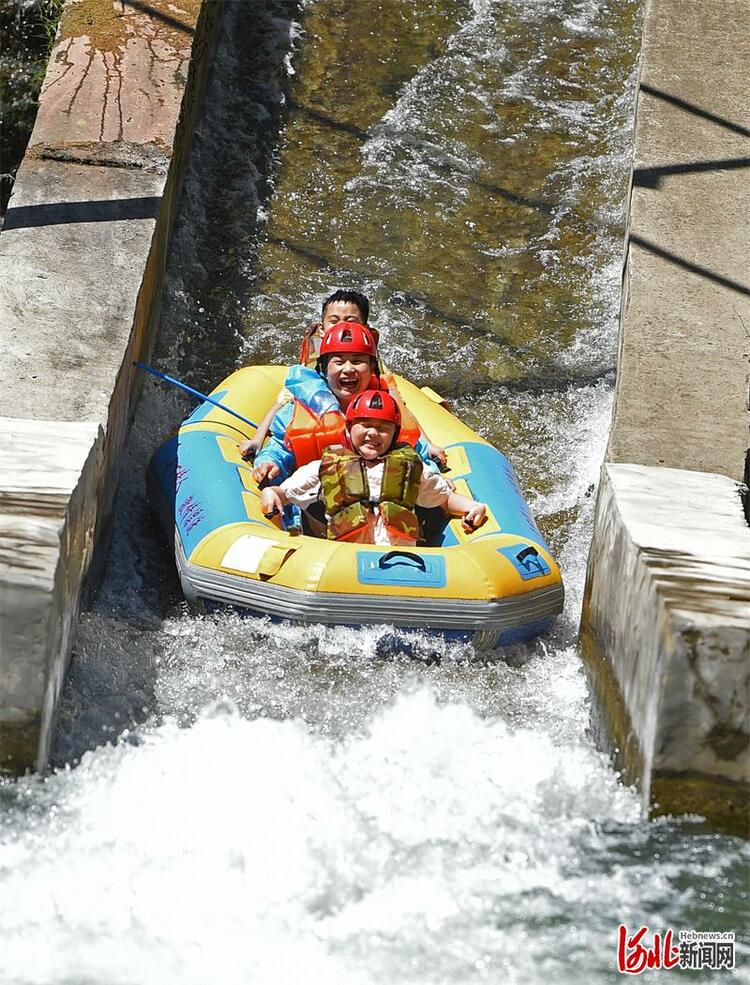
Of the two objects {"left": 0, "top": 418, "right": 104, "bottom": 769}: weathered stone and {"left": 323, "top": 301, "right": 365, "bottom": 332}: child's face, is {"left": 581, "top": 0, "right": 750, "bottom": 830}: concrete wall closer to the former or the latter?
{"left": 323, "top": 301, "right": 365, "bottom": 332}: child's face

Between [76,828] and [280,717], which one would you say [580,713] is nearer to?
[280,717]

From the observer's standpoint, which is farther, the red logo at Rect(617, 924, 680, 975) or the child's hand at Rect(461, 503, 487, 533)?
the child's hand at Rect(461, 503, 487, 533)

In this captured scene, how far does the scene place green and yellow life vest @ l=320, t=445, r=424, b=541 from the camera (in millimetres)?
5090

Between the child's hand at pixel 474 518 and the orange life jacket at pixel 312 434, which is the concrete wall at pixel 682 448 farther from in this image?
the orange life jacket at pixel 312 434

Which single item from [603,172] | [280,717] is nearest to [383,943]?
[280,717]

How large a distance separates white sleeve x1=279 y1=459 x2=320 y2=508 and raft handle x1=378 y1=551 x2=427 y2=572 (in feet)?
1.90

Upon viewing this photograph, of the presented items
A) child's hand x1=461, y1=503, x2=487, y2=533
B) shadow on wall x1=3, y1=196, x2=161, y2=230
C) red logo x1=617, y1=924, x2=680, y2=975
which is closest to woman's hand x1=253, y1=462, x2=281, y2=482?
child's hand x1=461, y1=503, x2=487, y2=533

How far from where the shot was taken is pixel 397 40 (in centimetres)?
864

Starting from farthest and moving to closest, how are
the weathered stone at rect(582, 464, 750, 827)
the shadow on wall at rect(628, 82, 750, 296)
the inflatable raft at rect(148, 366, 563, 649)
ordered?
the shadow on wall at rect(628, 82, 750, 296), the inflatable raft at rect(148, 366, 563, 649), the weathered stone at rect(582, 464, 750, 827)

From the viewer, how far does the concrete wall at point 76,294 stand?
160 inches

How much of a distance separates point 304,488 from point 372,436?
0.32 metres

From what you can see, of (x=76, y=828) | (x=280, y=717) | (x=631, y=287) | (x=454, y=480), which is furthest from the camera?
(x=631, y=287)

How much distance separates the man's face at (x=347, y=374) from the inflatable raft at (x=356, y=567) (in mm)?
501

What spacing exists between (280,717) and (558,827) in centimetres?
98
